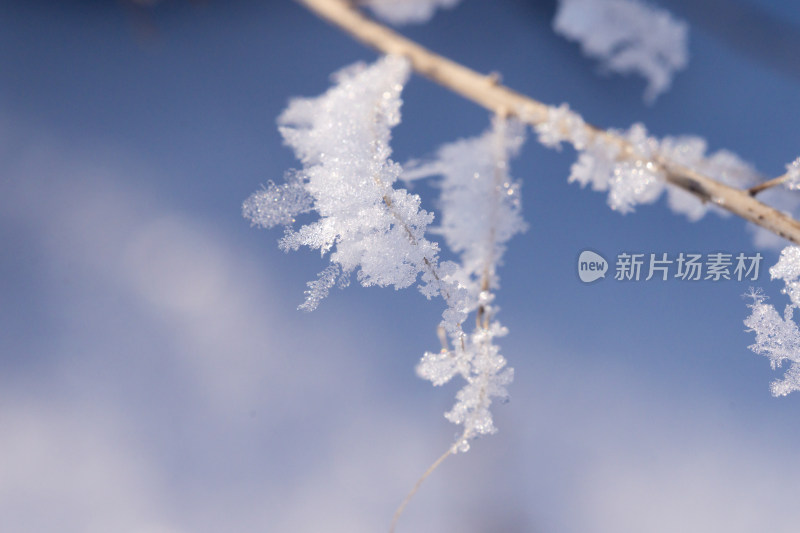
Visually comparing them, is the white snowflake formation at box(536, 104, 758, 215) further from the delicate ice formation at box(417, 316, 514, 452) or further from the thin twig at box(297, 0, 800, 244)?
the delicate ice formation at box(417, 316, 514, 452)

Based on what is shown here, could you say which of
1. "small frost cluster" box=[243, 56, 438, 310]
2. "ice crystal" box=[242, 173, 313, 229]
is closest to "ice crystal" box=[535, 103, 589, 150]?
"small frost cluster" box=[243, 56, 438, 310]

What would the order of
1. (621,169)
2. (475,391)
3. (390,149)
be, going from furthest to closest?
(475,391) → (390,149) → (621,169)

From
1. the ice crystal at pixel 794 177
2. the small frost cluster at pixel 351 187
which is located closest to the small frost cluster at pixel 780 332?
the ice crystal at pixel 794 177

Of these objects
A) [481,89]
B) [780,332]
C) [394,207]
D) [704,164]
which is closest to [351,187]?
[394,207]

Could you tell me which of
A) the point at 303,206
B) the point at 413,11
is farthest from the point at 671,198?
the point at 303,206

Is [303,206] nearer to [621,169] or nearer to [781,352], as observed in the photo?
[621,169]

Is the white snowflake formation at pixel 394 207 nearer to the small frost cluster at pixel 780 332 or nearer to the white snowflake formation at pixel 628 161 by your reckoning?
the white snowflake formation at pixel 628 161

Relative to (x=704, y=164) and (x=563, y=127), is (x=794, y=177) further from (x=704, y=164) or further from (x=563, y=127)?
(x=563, y=127)
